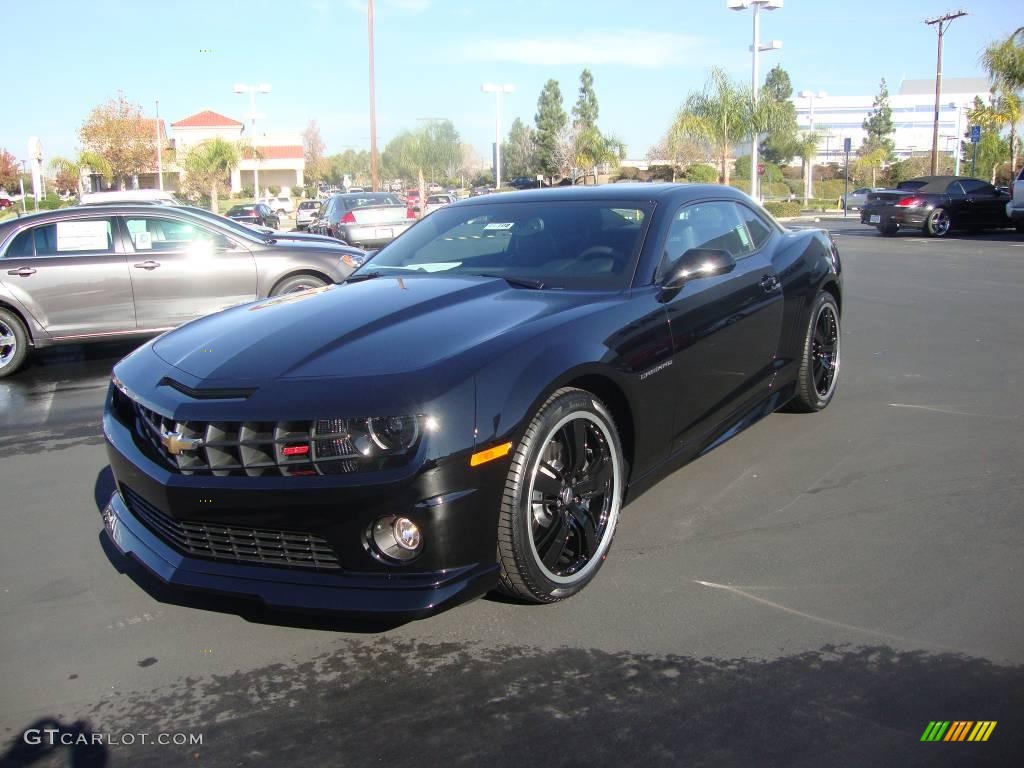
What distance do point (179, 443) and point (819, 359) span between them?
4173 millimetres

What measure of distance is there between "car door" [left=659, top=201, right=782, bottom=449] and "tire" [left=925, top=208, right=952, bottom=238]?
1980 cm

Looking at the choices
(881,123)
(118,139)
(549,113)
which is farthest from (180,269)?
(881,123)

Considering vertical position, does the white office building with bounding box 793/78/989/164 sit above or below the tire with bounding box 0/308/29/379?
above

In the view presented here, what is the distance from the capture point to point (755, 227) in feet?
17.7

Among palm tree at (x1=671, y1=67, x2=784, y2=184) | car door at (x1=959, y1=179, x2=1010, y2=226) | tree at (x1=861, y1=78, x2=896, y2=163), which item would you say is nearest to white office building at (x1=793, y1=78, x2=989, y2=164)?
tree at (x1=861, y1=78, x2=896, y2=163)

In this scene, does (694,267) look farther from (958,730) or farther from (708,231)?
(958,730)

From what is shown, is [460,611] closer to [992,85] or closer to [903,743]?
[903,743]

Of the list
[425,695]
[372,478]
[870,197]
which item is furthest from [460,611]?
[870,197]

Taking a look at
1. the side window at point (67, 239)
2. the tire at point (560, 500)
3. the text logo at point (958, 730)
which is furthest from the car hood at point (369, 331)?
the side window at point (67, 239)

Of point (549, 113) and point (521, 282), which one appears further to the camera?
point (549, 113)

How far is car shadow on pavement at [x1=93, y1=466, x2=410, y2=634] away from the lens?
2941 mm

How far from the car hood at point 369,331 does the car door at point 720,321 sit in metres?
0.61

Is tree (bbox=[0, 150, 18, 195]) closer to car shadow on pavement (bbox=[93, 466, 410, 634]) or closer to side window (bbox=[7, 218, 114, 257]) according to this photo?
side window (bbox=[7, 218, 114, 257])

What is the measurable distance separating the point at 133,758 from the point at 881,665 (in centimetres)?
225
